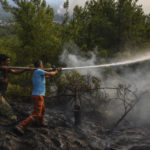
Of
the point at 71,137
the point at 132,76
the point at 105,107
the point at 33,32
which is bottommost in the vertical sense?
the point at 71,137

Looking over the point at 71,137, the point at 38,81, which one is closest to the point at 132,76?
the point at 71,137

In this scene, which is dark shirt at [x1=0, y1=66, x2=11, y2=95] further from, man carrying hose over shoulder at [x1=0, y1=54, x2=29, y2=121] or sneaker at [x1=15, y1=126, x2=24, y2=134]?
sneaker at [x1=15, y1=126, x2=24, y2=134]

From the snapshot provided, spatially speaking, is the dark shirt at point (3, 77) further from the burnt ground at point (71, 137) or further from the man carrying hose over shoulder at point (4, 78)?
the burnt ground at point (71, 137)

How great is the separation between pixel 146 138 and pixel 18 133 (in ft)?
10.3

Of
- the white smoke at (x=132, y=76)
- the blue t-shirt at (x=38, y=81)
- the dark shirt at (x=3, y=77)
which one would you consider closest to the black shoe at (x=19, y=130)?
the blue t-shirt at (x=38, y=81)

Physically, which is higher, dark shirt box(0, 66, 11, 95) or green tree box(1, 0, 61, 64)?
green tree box(1, 0, 61, 64)

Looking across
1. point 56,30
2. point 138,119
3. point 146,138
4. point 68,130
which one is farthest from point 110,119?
point 56,30

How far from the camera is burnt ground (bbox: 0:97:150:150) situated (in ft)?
11.8

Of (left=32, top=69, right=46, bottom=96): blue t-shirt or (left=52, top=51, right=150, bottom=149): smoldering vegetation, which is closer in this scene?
(left=32, top=69, right=46, bottom=96): blue t-shirt

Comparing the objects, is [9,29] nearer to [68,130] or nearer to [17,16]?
[17,16]

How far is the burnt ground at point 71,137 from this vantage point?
3603 millimetres

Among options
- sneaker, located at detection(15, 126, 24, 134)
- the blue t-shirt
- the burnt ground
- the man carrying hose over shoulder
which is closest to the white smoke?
the burnt ground

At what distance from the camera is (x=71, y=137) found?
408 cm

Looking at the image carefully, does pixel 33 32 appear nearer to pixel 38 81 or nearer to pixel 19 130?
pixel 38 81
